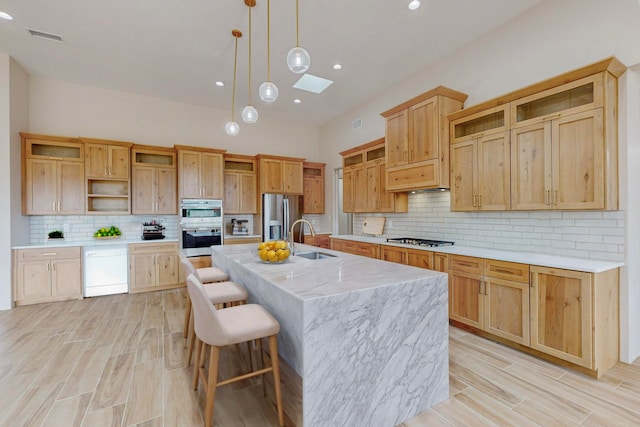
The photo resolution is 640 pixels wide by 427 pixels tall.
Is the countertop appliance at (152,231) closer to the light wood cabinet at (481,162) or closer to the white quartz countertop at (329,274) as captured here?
the white quartz countertop at (329,274)

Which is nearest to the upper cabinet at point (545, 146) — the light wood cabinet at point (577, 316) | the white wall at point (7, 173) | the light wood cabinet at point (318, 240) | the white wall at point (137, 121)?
the light wood cabinet at point (577, 316)

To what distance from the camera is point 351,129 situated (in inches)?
240

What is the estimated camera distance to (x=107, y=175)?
4801mm

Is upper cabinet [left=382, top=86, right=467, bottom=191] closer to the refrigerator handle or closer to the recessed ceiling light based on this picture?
the recessed ceiling light

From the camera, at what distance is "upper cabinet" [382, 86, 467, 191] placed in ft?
11.9

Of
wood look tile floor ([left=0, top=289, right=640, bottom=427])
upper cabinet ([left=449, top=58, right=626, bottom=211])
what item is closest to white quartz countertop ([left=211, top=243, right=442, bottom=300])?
wood look tile floor ([left=0, top=289, right=640, bottom=427])

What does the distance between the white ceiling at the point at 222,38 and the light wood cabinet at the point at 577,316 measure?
111 inches

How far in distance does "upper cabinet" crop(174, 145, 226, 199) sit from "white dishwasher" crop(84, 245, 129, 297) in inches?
55.0

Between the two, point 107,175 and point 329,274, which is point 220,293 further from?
point 107,175

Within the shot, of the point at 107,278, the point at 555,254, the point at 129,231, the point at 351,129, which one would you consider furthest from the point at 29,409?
the point at 351,129

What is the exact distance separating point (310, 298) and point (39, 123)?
587 centimetres

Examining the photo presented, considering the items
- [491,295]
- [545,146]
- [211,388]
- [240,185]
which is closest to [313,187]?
[240,185]

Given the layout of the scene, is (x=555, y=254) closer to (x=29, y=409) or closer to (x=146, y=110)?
(x=29, y=409)

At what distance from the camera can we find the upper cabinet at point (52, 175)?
4.37 meters
